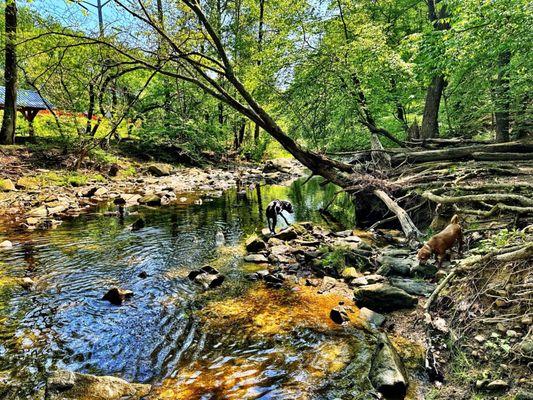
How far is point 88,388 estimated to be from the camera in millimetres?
3514

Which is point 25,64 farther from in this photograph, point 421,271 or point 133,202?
point 421,271

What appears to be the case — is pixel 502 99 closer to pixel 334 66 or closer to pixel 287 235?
pixel 334 66

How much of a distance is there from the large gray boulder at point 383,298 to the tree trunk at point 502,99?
8.47m


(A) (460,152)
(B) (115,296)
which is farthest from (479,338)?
(A) (460,152)

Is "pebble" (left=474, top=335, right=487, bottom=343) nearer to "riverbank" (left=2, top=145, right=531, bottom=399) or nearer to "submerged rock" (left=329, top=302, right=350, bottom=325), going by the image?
"riverbank" (left=2, top=145, right=531, bottom=399)

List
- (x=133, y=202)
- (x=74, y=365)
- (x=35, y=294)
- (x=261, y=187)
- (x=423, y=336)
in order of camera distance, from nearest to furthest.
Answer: (x=74, y=365), (x=423, y=336), (x=35, y=294), (x=133, y=202), (x=261, y=187)

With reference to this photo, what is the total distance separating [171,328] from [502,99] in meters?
11.8

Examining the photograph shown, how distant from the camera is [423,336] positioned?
4520 millimetres

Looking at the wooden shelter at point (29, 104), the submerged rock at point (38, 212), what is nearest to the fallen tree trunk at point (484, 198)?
the submerged rock at point (38, 212)

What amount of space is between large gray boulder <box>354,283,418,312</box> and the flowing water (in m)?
0.57

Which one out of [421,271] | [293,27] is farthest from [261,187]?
[421,271]

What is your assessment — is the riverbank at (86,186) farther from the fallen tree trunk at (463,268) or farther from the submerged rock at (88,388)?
the fallen tree trunk at (463,268)

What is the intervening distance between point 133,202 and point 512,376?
1460 cm

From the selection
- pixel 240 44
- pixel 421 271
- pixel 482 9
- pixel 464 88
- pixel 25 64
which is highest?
pixel 240 44
